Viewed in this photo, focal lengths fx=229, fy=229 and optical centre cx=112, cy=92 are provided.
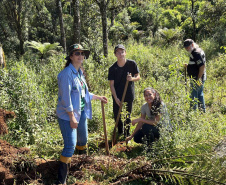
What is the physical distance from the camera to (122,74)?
171 inches

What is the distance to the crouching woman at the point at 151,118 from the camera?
357 centimetres

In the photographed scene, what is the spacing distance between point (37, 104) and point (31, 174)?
1504 millimetres

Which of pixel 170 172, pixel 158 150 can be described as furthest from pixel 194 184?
pixel 158 150

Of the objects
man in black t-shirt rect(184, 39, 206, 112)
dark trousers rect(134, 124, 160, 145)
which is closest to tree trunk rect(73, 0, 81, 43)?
man in black t-shirt rect(184, 39, 206, 112)

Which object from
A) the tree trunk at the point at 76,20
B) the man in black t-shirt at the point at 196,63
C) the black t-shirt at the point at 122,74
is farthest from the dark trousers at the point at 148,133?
the tree trunk at the point at 76,20

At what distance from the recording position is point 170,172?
111 inches

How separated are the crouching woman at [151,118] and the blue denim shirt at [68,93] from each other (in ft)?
3.56

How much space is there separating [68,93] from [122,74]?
5.29 feet

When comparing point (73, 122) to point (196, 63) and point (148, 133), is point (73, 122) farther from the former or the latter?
point (196, 63)

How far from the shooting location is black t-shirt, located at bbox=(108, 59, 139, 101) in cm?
433

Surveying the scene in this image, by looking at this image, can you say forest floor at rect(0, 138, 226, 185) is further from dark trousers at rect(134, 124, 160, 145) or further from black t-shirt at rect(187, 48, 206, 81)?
black t-shirt at rect(187, 48, 206, 81)

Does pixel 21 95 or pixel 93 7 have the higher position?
pixel 93 7

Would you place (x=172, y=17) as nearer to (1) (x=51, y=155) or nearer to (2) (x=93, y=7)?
(2) (x=93, y=7)

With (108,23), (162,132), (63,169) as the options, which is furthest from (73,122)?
(108,23)
